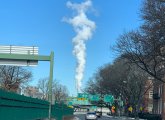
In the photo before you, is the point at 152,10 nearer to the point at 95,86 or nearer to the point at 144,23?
the point at 144,23

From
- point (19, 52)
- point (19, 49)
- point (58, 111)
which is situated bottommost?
point (58, 111)

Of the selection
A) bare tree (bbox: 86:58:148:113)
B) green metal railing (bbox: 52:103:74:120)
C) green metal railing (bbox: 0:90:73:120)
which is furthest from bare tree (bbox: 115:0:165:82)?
bare tree (bbox: 86:58:148:113)

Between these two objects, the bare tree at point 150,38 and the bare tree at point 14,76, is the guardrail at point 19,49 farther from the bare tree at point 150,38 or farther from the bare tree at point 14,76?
the bare tree at point 14,76

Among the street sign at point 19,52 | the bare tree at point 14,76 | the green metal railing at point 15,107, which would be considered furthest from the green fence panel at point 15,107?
the bare tree at point 14,76

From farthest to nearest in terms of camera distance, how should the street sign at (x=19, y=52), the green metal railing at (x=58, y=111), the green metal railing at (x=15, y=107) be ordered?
the green metal railing at (x=58, y=111) < the street sign at (x=19, y=52) < the green metal railing at (x=15, y=107)

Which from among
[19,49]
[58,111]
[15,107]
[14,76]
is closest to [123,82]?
[14,76]

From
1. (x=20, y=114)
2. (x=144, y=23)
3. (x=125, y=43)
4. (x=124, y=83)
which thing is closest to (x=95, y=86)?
(x=124, y=83)

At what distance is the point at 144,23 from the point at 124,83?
5353cm

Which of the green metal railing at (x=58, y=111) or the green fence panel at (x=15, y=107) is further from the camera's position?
the green metal railing at (x=58, y=111)

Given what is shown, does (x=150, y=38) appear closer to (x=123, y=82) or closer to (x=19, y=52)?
(x=19, y=52)

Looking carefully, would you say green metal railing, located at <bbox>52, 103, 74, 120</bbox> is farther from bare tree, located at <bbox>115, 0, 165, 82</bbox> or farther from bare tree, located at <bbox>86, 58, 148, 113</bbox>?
bare tree, located at <bbox>86, 58, 148, 113</bbox>

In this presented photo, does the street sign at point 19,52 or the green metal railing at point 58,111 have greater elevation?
the street sign at point 19,52

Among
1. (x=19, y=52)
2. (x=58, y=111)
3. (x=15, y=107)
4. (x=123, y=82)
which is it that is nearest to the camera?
(x=15, y=107)

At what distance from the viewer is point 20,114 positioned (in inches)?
748
